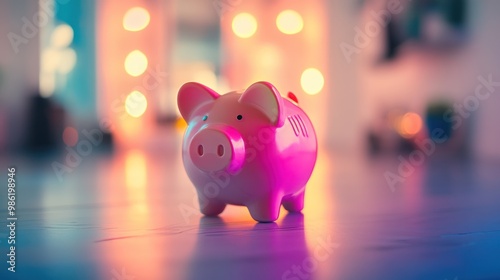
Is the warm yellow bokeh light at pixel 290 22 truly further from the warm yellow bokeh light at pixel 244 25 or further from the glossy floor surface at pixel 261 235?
the glossy floor surface at pixel 261 235

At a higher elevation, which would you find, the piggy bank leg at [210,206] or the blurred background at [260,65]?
the blurred background at [260,65]

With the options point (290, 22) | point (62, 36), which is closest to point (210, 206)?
point (290, 22)

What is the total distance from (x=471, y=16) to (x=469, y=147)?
897mm

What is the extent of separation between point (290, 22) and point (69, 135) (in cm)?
271

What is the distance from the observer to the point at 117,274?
3.42 ft

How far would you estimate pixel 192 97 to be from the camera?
67.1 inches

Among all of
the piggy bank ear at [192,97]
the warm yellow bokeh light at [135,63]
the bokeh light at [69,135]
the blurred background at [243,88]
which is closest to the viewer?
the blurred background at [243,88]

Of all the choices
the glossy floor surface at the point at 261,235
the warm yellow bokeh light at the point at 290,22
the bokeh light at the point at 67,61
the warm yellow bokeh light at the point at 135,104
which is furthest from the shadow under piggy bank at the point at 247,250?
the warm yellow bokeh light at the point at 135,104

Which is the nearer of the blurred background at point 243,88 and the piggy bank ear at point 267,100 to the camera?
the blurred background at point 243,88

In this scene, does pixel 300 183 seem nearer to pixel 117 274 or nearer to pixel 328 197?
pixel 328 197

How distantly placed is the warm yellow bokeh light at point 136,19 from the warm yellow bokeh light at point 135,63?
0.32 metres

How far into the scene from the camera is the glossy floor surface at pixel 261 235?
1066 mm

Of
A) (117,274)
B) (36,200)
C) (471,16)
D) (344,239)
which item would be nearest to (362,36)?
(471,16)

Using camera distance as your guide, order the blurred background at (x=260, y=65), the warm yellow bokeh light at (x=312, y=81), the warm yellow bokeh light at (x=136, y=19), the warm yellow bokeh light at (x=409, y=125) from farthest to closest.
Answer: the warm yellow bokeh light at (x=136, y=19) → the warm yellow bokeh light at (x=312, y=81) → the warm yellow bokeh light at (x=409, y=125) → the blurred background at (x=260, y=65)
